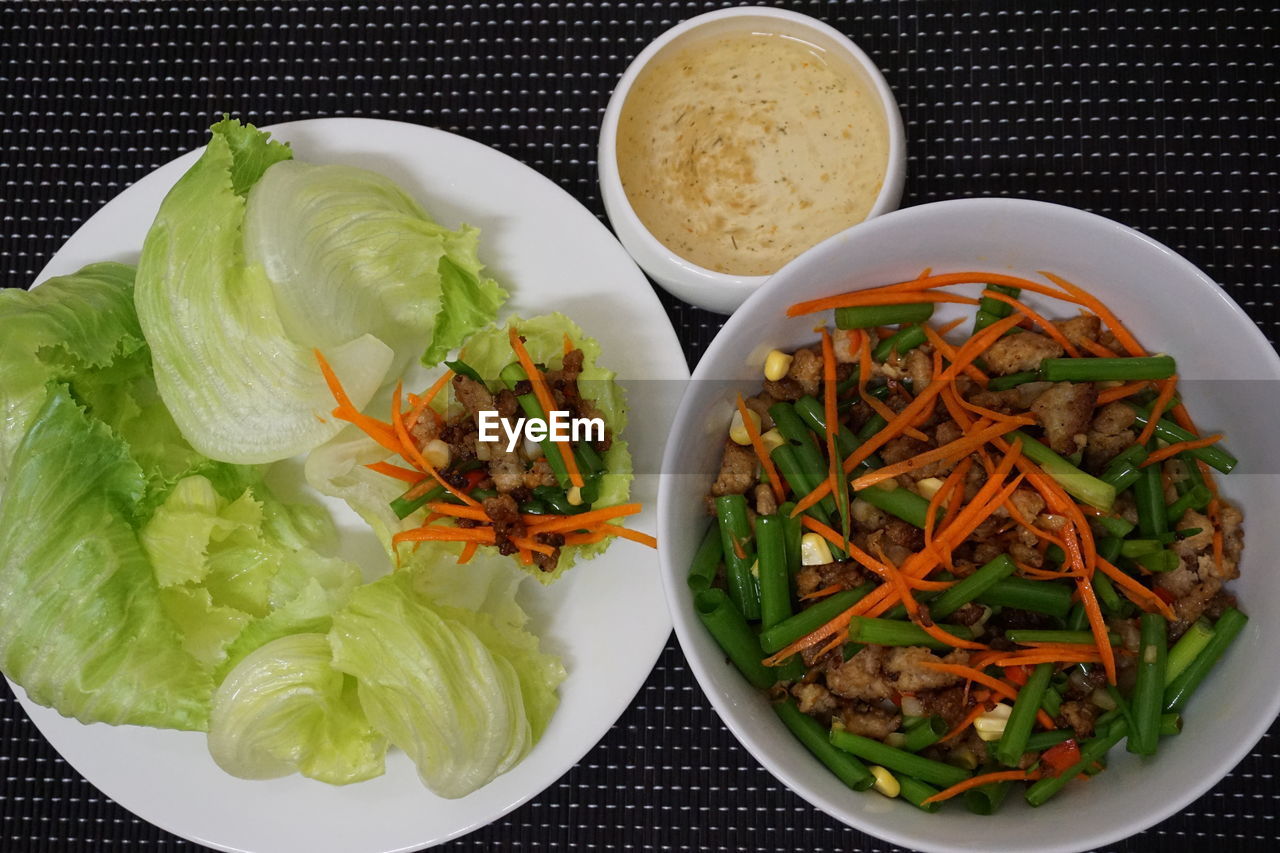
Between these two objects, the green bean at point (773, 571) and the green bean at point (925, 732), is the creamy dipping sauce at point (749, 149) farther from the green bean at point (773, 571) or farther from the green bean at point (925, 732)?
the green bean at point (925, 732)

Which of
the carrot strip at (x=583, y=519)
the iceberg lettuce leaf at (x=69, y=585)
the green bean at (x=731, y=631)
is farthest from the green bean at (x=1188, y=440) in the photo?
the iceberg lettuce leaf at (x=69, y=585)

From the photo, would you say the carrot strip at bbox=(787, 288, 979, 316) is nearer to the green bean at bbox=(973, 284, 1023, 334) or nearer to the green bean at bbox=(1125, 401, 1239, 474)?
the green bean at bbox=(973, 284, 1023, 334)

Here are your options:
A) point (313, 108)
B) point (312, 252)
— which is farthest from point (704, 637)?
point (313, 108)

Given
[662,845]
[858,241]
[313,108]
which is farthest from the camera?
[313,108]

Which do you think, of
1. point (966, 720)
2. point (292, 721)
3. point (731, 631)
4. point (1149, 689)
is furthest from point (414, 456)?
point (1149, 689)

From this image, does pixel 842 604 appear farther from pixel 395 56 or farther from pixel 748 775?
pixel 395 56

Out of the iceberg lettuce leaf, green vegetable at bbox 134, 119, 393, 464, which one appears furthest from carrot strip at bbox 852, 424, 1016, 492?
the iceberg lettuce leaf

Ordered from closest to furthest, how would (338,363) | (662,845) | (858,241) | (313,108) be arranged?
(858,241), (338,363), (662,845), (313,108)

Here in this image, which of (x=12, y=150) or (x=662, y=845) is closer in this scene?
(x=662, y=845)
